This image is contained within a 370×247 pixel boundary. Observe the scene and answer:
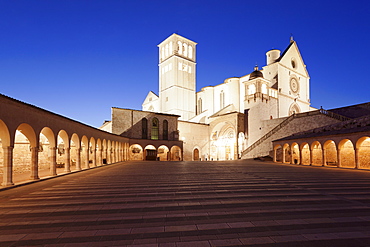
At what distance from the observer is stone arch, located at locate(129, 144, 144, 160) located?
37.9 metres

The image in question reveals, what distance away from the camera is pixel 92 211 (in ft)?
18.9

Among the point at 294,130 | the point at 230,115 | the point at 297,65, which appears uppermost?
the point at 297,65

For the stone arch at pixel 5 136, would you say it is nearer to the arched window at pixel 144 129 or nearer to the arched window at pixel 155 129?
the arched window at pixel 144 129

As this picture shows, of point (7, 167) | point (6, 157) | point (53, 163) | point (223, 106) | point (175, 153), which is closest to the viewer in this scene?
point (7, 167)

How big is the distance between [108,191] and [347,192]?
800cm

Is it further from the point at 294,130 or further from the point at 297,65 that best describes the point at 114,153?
the point at 297,65

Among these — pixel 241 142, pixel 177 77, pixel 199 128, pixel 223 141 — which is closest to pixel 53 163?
pixel 241 142

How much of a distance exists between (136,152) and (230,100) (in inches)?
922

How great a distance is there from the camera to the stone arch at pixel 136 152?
37875mm

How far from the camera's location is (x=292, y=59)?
48.5 m

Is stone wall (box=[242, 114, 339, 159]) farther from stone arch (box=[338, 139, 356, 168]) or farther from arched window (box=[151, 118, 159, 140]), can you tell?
arched window (box=[151, 118, 159, 140])

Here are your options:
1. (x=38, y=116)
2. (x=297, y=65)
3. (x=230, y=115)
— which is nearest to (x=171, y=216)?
(x=38, y=116)

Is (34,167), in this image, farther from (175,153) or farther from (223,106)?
(223,106)

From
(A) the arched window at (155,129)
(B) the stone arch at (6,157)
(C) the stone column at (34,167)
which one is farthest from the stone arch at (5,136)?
(A) the arched window at (155,129)
